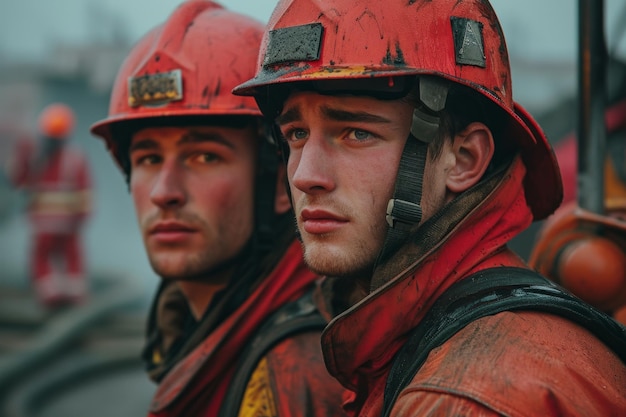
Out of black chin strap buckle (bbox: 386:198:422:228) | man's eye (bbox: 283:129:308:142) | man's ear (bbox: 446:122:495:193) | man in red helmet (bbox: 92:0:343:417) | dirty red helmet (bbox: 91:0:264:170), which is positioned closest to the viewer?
black chin strap buckle (bbox: 386:198:422:228)

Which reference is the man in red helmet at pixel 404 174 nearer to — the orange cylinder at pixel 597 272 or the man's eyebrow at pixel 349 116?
the man's eyebrow at pixel 349 116

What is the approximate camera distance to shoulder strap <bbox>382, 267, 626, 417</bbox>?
1703mm

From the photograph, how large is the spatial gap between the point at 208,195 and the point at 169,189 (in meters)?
0.15

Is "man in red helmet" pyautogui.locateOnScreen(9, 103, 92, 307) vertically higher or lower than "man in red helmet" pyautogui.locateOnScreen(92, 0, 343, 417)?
lower

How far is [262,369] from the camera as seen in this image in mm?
2494

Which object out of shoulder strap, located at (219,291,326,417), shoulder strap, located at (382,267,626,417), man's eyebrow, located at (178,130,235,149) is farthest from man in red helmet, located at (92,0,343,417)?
shoulder strap, located at (382,267,626,417)

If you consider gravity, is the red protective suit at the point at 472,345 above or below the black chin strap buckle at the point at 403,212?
below

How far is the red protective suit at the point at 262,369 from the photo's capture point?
2367mm

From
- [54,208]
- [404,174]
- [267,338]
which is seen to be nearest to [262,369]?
[267,338]

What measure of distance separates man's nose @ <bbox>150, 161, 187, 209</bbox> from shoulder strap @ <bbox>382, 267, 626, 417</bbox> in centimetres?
134

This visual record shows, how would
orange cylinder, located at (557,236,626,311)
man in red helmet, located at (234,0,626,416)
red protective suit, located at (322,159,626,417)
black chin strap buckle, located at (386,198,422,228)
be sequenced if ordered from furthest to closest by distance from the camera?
orange cylinder, located at (557,236,626,311), black chin strap buckle, located at (386,198,422,228), man in red helmet, located at (234,0,626,416), red protective suit, located at (322,159,626,417)

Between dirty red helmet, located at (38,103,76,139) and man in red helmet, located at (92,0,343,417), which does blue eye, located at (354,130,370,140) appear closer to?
man in red helmet, located at (92,0,343,417)

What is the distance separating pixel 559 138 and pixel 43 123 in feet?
20.5

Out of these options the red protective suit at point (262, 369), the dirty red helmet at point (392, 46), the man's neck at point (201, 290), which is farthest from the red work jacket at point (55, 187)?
the dirty red helmet at point (392, 46)
